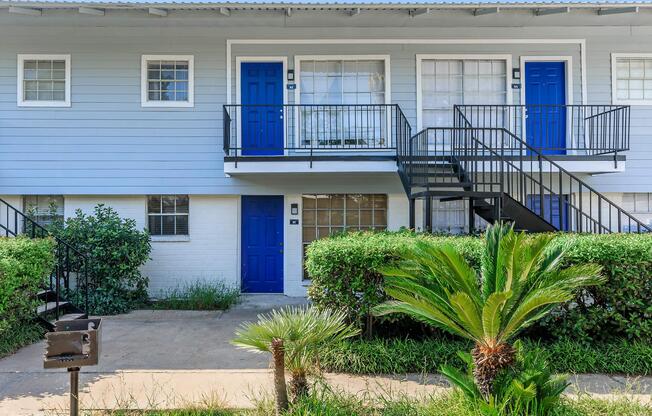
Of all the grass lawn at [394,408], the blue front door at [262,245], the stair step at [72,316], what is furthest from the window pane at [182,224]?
the grass lawn at [394,408]

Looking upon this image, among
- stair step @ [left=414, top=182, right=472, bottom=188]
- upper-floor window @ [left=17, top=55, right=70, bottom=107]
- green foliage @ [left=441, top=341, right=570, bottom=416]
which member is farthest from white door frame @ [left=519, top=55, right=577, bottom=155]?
upper-floor window @ [left=17, top=55, right=70, bottom=107]

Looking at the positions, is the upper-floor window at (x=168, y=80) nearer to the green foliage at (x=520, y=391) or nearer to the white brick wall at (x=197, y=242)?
the white brick wall at (x=197, y=242)

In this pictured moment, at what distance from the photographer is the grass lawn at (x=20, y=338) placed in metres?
5.87

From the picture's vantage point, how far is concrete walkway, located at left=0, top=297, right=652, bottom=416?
4.45m

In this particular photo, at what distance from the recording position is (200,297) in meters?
8.86

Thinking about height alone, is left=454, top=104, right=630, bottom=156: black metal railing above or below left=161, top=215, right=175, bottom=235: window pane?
above

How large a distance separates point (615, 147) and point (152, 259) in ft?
32.6

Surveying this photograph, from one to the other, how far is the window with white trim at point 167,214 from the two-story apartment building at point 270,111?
31 mm

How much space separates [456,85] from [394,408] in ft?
25.5

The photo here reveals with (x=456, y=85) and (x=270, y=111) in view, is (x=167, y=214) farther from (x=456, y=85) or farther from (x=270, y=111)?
(x=456, y=85)

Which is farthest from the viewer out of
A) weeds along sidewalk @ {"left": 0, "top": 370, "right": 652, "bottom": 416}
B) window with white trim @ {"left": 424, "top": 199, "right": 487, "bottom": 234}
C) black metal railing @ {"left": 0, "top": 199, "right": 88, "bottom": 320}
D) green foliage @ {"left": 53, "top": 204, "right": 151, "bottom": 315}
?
window with white trim @ {"left": 424, "top": 199, "right": 487, "bottom": 234}

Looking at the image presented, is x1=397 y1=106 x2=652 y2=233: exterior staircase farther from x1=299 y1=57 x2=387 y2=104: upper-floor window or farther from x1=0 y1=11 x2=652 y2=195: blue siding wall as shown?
x1=299 y1=57 x2=387 y2=104: upper-floor window

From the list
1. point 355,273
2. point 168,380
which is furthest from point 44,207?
point 355,273

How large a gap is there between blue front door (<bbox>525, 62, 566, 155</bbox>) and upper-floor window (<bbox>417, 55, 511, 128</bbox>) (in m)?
0.59
